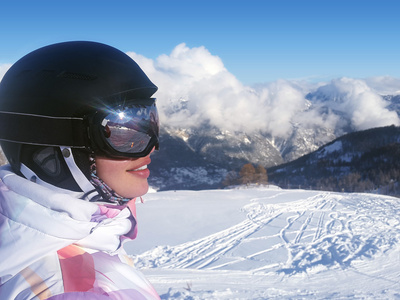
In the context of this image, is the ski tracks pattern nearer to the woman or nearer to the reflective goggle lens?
the reflective goggle lens

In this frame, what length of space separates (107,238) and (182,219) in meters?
15.9

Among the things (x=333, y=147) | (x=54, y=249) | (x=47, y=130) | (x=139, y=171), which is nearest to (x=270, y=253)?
(x=139, y=171)

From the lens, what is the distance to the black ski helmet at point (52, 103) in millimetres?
1496

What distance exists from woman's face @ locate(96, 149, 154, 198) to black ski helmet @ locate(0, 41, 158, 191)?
0.08 metres

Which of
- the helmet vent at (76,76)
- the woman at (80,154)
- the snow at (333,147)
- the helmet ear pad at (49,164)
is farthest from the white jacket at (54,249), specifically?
the snow at (333,147)

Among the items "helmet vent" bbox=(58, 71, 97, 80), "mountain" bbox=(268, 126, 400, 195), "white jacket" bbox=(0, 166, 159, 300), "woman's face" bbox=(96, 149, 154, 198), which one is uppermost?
"helmet vent" bbox=(58, 71, 97, 80)

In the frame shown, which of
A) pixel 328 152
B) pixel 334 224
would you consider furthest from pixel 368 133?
pixel 334 224

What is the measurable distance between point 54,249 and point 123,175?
19.5 inches

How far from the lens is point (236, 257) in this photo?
34.1ft

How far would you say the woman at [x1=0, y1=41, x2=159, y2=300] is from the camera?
3.84ft

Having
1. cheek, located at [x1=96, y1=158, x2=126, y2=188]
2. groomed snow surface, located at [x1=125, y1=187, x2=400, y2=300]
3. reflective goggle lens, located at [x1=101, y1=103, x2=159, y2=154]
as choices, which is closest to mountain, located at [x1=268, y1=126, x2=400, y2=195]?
groomed snow surface, located at [x1=125, y1=187, x2=400, y2=300]

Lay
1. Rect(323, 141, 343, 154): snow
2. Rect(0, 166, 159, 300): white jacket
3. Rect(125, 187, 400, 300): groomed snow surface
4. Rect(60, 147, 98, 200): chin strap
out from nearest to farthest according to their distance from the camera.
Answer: Rect(0, 166, 159, 300): white jacket
Rect(60, 147, 98, 200): chin strap
Rect(125, 187, 400, 300): groomed snow surface
Rect(323, 141, 343, 154): snow

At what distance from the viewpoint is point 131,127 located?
169cm

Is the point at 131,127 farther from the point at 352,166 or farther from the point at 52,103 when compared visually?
the point at 352,166
